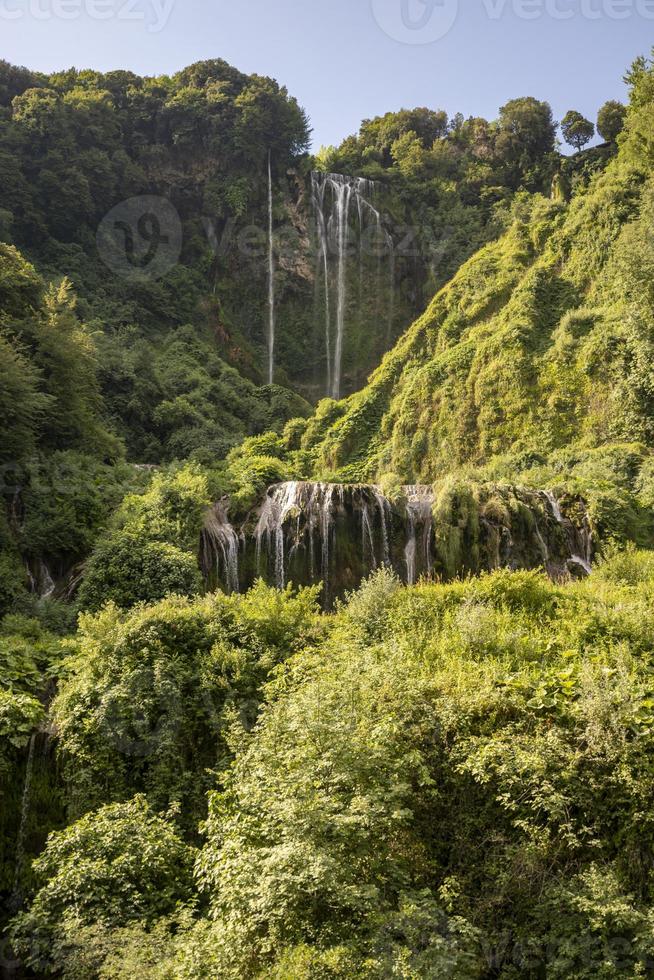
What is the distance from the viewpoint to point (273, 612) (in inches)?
452

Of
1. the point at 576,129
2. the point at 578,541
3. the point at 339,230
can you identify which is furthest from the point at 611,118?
the point at 578,541

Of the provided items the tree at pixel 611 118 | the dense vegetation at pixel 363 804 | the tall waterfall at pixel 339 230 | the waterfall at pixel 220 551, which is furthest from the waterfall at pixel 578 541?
the tree at pixel 611 118

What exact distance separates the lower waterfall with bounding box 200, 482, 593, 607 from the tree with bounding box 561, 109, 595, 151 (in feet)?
106

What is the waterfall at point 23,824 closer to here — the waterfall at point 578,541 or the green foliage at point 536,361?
the waterfall at point 578,541

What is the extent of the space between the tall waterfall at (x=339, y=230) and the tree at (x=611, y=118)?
12.9 meters

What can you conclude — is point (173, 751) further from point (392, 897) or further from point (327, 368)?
point (327, 368)

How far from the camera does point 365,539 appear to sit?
18.7m

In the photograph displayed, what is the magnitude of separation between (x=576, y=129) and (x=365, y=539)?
116 ft

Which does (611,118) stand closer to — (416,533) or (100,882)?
(416,533)

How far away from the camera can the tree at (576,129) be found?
41.1m

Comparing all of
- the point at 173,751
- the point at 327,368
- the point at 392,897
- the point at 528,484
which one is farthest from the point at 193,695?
the point at 327,368

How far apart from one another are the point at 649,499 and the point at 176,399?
63.3 feet

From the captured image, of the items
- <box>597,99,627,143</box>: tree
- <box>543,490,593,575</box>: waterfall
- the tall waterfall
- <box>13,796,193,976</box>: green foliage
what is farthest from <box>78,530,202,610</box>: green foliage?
<box>597,99,627,143</box>: tree

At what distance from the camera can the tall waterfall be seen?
41.5 metres
